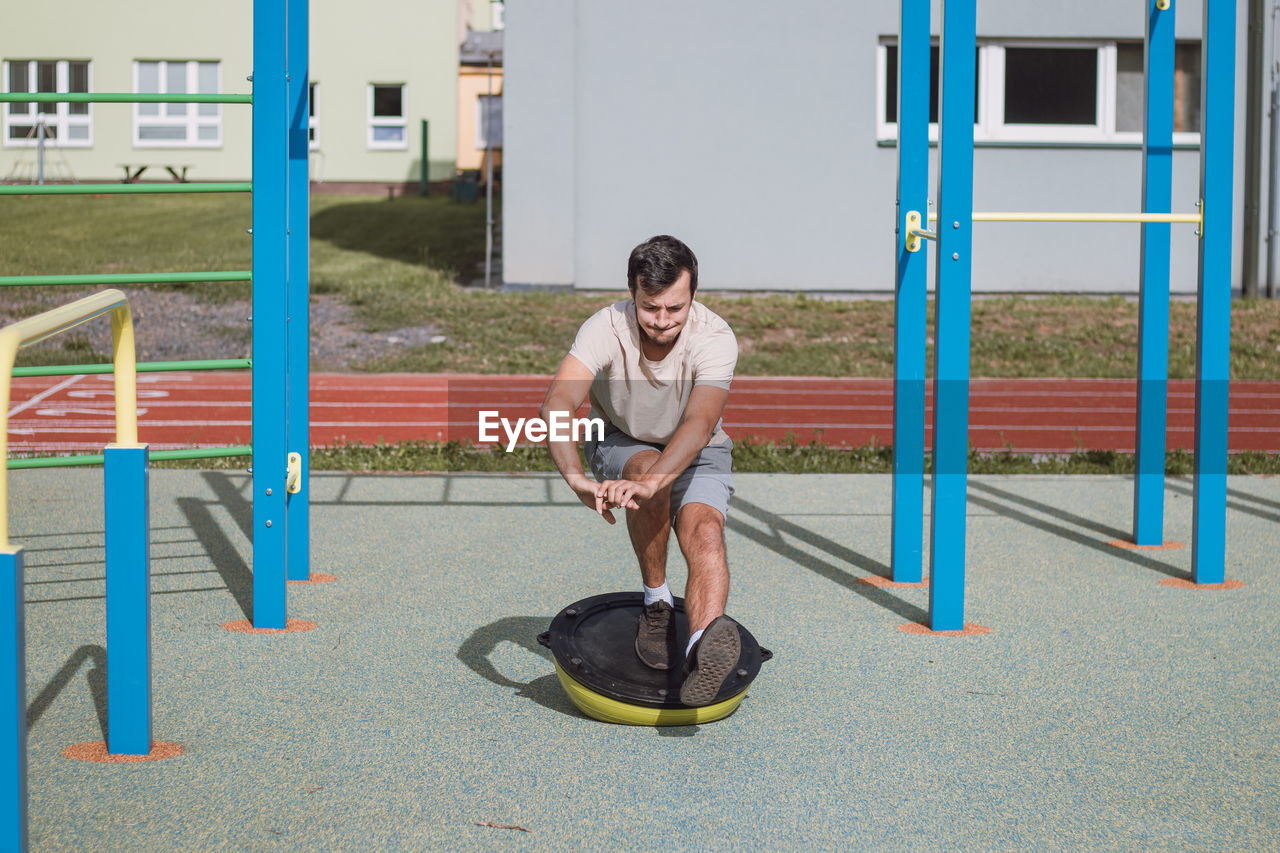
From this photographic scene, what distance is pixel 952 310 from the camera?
4336 mm

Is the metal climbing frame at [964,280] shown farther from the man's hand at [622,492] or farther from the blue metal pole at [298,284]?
the blue metal pole at [298,284]

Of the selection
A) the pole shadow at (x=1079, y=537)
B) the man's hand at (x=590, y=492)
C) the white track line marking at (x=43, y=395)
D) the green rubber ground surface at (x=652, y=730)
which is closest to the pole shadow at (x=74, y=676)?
the green rubber ground surface at (x=652, y=730)

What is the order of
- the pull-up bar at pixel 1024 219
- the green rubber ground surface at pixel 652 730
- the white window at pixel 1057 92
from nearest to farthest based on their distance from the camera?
the green rubber ground surface at pixel 652 730 → the pull-up bar at pixel 1024 219 → the white window at pixel 1057 92

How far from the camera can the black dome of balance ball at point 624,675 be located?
3.40 metres

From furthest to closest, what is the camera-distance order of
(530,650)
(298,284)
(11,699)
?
(298,284) < (530,650) < (11,699)

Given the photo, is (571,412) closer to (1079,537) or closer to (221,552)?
(221,552)

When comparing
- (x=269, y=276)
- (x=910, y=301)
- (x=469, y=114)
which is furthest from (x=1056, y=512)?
(x=469, y=114)

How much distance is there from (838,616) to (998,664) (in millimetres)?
710

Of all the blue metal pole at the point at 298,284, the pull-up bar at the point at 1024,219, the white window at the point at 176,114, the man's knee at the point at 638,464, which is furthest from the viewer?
the white window at the point at 176,114

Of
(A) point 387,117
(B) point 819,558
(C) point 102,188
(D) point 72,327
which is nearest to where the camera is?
(D) point 72,327

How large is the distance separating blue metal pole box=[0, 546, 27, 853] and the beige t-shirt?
1755 millimetres

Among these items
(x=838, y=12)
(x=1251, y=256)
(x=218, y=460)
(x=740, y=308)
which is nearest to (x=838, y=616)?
(x=218, y=460)

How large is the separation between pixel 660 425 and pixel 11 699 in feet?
6.79

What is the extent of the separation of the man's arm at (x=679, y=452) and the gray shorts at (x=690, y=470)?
0.12 meters
